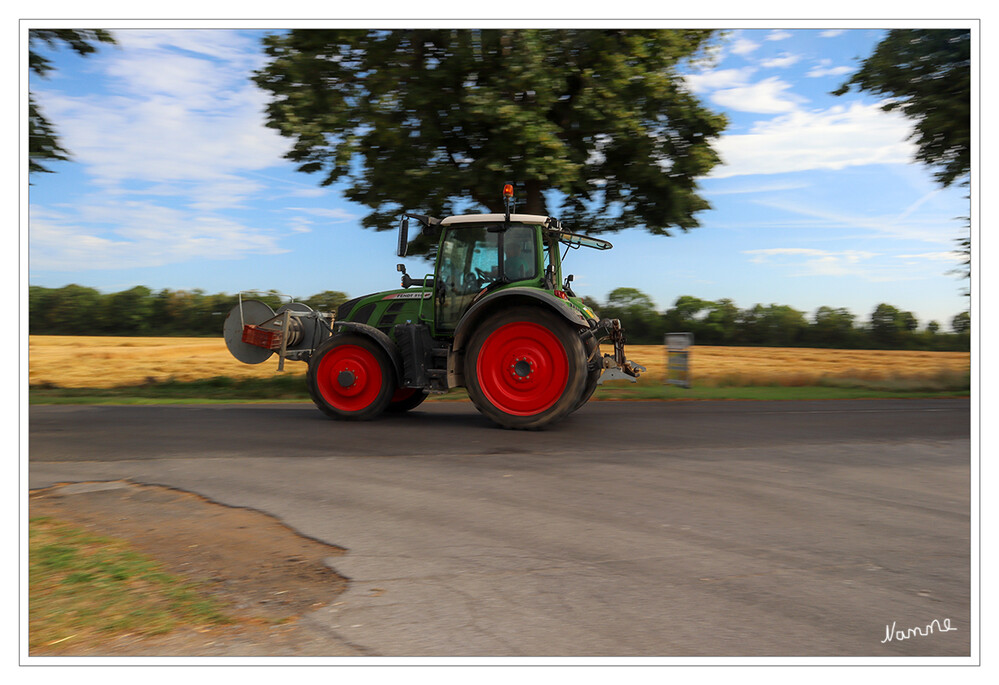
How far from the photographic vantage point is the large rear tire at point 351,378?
31.6ft

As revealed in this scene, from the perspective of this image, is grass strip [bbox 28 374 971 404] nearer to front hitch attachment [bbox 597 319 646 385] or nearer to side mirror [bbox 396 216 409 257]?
front hitch attachment [bbox 597 319 646 385]

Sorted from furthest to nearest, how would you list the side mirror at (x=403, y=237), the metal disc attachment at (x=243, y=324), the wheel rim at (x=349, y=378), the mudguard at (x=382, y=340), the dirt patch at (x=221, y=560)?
1. the metal disc attachment at (x=243, y=324)
2. the wheel rim at (x=349, y=378)
3. the mudguard at (x=382, y=340)
4. the side mirror at (x=403, y=237)
5. the dirt patch at (x=221, y=560)

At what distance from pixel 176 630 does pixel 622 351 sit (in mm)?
7125

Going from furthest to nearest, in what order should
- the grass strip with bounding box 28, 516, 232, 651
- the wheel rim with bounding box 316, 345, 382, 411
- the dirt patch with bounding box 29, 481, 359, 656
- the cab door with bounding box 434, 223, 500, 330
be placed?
1. the wheel rim with bounding box 316, 345, 382, 411
2. the cab door with bounding box 434, 223, 500, 330
3. the grass strip with bounding box 28, 516, 232, 651
4. the dirt patch with bounding box 29, 481, 359, 656

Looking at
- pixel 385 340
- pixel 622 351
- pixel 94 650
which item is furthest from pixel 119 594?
pixel 622 351

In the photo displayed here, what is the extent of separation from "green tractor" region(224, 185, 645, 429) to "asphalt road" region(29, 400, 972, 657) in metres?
0.51

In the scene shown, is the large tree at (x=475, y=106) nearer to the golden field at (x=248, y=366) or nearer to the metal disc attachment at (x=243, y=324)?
the metal disc attachment at (x=243, y=324)

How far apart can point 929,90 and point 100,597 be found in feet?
48.1

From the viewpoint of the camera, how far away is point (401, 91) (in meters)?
11.9

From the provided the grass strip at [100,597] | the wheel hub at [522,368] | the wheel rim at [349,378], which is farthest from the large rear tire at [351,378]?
the grass strip at [100,597]

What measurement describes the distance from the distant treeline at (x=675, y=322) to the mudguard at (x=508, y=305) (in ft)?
16.1

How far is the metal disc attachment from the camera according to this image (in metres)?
11.1

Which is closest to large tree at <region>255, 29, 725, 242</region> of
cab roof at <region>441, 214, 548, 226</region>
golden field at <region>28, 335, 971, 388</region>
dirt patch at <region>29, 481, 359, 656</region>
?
cab roof at <region>441, 214, 548, 226</region>

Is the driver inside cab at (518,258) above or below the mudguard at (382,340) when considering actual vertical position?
above
